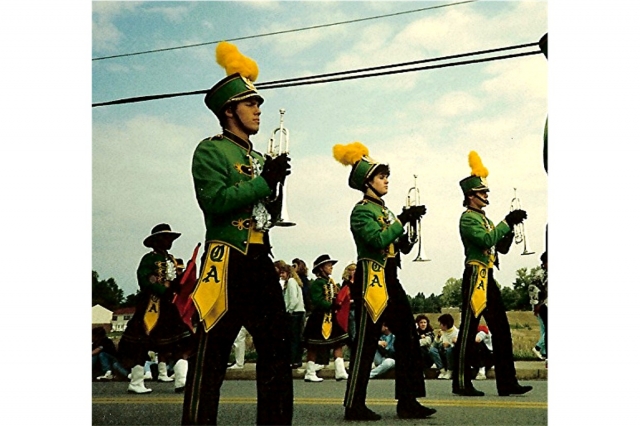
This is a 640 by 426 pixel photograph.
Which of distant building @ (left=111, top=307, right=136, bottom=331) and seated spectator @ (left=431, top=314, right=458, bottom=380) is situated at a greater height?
distant building @ (left=111, top=307, right=136, bottom=331)

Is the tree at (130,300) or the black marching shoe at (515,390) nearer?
the tree at (130,300)

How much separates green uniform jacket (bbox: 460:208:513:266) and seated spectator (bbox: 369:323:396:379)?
0.75 metres

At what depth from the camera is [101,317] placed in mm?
7250

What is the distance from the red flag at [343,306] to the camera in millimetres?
7418

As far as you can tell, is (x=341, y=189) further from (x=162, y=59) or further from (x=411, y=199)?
(x=162, y=59)

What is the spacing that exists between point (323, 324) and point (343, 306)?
0.61 feet

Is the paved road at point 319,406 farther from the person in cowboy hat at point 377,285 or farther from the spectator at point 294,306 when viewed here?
the spectator at point 294,306

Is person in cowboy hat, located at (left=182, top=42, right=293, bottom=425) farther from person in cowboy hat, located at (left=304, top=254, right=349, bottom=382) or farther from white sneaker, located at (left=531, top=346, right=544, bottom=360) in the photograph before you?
white sneaker, located at (left=531, top=346, right=544, bottom=360)

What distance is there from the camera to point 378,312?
7.32 meters

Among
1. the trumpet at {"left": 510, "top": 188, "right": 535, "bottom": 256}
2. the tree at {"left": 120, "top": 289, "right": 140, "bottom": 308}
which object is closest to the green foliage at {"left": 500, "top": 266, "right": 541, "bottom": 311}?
the trumpet at {"left": 510, "top": 188, "right": 535, "bottom": 256}

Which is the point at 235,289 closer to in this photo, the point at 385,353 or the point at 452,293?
the point at 385,353

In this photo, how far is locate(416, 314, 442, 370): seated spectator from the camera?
742 cm

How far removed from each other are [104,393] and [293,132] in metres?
2.16

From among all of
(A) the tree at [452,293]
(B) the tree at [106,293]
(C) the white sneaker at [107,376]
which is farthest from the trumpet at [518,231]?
(C) the white sneaker at [107,376]
